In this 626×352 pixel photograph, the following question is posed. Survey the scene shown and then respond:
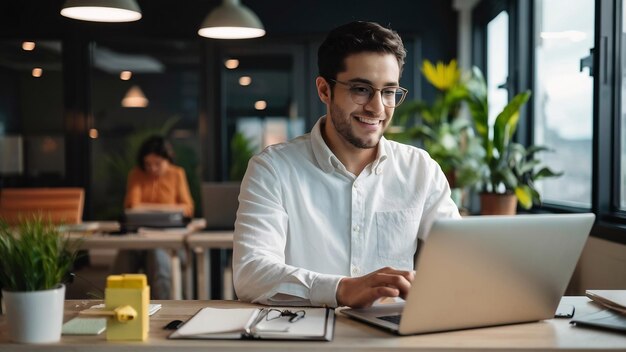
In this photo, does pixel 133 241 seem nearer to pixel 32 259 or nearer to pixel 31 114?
pixel 32 259

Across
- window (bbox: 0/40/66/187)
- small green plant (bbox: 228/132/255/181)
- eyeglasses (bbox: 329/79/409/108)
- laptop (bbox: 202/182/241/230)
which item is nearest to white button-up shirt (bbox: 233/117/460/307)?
eyeglasses (bbox: 329/79/409/108)

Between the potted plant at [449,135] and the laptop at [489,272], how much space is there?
2.98m

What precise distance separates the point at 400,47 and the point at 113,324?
3.60 feet

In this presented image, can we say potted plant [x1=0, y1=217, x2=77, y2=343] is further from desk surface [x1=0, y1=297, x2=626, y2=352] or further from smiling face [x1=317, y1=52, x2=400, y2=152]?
A: smiling face [x1=317, y1=52, x2=400, y2=152]

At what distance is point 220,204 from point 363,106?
Answer: 98.5 inches

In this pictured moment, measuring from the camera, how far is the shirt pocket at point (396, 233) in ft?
6.80

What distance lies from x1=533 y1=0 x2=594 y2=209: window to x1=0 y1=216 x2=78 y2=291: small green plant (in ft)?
9.56

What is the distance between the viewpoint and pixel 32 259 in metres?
1.32

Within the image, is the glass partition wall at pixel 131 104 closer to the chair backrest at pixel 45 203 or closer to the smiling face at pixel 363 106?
the chair backrest at pixel 45 203

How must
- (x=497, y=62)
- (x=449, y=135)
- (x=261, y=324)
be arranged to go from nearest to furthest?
(x=261, y=324) < (x=449, y=135) < (x=497, y=62)

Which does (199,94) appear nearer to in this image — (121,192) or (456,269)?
(121,192)

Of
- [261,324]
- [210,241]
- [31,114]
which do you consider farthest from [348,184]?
[31,114]

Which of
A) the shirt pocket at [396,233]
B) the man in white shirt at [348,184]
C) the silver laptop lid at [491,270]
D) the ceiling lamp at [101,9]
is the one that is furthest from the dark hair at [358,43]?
the ceiling lamp at [101,9]

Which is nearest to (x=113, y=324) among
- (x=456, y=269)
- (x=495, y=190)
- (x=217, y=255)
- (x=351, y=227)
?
(x=456, y=269)
